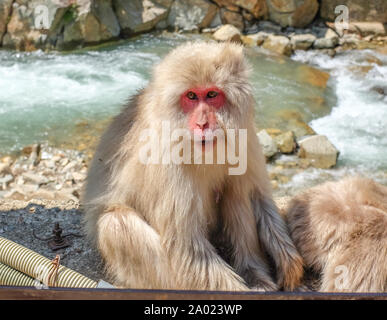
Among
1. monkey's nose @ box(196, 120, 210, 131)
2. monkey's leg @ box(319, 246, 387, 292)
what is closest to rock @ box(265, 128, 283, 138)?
monkey's leg @ box(319, 246, 387, 292)

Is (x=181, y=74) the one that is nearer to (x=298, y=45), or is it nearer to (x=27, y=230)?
(x=27, y=230)

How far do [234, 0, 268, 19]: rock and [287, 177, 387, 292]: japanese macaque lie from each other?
1112cm

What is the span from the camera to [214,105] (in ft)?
9.46

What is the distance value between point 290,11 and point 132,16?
4.34 meters

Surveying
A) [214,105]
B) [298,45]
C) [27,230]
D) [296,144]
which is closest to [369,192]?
[214,105]

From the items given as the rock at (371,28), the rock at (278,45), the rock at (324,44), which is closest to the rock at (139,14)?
the rock at (278,45)

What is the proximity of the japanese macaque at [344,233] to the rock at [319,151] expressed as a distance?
5.09 m

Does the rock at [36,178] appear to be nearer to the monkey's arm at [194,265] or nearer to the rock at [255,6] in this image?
the monkey's arm at [194,265]

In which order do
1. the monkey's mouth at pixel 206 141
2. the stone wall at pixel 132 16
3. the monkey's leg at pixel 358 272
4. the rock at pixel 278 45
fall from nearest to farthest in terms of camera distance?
the monkey's mouth at pixel 206 141 → the monkey's leg at pixel 358 272 → the stone wall at pixel 132 16 → the rock at pixel 278 45

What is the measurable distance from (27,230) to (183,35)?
1046cm

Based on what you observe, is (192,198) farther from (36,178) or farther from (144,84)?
(144,84)

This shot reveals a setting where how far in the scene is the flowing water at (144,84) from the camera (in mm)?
9062

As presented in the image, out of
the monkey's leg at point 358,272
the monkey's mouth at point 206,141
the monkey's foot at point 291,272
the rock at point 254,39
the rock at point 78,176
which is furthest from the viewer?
the rock at point 254,39

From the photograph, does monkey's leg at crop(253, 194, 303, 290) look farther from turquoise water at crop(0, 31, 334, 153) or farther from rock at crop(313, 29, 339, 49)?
rock at crop(313, 29, 339, 49)
